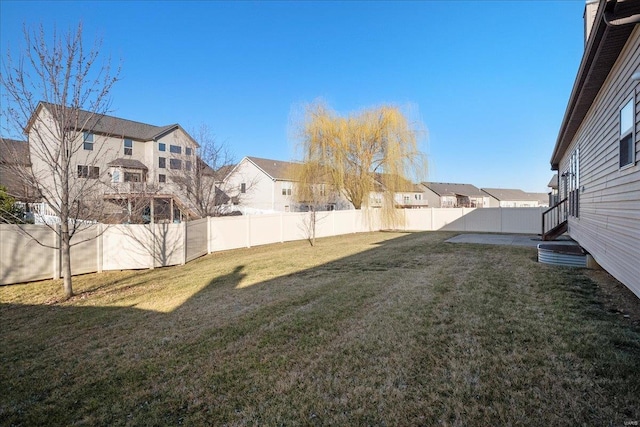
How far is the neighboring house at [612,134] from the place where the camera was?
3906 millimetres

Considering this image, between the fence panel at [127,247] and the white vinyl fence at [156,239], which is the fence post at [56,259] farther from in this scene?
the fence panel at [127,247]

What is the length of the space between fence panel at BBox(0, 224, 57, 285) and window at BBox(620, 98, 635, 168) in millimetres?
11989

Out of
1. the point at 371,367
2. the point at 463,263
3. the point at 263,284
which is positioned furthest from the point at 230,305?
the point at 463,263

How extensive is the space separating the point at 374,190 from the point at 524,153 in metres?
12.7

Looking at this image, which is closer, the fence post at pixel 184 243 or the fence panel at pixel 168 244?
the fence panel at pixel 168 244

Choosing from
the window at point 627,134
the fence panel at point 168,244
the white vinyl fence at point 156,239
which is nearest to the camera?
the window at point 627,134

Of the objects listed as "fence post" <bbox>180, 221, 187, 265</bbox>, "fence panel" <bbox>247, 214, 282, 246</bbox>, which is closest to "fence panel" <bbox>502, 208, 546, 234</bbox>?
"fence panel" <bbox>247, 214, 282, 246</bbox>

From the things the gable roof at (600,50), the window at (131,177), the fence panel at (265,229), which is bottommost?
the fence panel at (265,229)

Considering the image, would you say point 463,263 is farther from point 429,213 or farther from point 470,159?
point 470,159

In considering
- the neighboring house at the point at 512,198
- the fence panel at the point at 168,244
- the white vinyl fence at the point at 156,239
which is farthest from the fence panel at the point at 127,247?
the neighboring house at the point at 512,198

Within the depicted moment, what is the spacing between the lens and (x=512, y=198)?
67.2 m

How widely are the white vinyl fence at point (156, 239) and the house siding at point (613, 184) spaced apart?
1100 centimetres

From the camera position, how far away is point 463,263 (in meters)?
8.27

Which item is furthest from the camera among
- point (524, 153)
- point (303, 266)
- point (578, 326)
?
point (524, 153)
